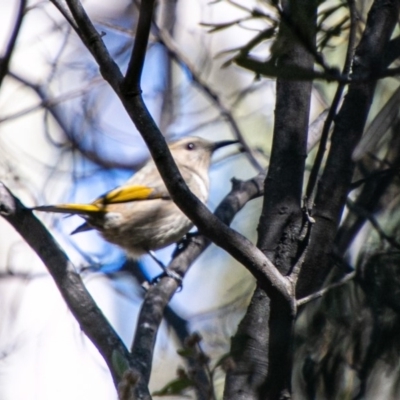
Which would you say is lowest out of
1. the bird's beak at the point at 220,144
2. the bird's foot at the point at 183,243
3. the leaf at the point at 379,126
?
the leaf at the point at 379,126

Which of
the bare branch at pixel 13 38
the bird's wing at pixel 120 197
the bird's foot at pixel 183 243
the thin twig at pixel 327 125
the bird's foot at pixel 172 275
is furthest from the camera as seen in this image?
the bird's foot at pixel 183 243

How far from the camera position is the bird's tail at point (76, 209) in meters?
4.09

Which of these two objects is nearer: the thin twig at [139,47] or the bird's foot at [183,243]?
the thin twig at [139,47]

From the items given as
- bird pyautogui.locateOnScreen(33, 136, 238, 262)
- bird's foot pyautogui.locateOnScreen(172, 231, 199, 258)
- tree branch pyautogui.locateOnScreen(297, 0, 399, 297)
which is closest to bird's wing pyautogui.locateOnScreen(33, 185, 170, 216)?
Result: bird pyautogui.locateOnScreen(33, 136, 238, 262)

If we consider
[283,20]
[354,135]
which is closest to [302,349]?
[354,135]

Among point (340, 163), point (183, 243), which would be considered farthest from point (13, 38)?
point (183, 243)

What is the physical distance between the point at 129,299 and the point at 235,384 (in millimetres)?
2310

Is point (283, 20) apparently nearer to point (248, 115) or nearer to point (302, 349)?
point (302, 349)

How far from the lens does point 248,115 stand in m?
4.91

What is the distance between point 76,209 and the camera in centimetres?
444

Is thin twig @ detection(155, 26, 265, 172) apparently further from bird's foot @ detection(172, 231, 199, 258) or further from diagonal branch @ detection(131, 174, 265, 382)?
bird's foot @ detection(172, 231, 199, 258)

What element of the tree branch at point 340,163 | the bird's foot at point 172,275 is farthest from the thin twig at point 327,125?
the bird's foot at point 172,275

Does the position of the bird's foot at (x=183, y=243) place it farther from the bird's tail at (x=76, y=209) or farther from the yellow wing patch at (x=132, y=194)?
the bird's tail at (x=76, y=209)

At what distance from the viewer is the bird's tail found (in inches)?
161
